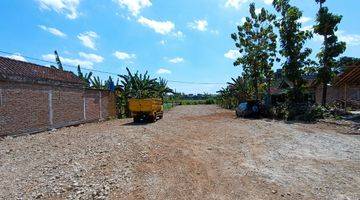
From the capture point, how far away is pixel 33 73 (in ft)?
93.7

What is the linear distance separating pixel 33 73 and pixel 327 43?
78.4 feet

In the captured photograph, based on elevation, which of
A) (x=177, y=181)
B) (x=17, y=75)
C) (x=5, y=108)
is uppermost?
(x=17, y=75)

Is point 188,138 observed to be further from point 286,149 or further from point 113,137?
point 286,149

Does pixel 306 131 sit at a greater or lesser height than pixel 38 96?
lesser

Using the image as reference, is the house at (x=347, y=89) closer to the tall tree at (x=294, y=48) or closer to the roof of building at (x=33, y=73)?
the tall tree at (x=294, y=48)

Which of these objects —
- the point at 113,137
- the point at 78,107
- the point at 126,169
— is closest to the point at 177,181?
the point at 126,169

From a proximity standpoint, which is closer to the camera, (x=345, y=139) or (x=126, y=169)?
(x=126, y=169)

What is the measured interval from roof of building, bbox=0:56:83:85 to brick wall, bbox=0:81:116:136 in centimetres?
213

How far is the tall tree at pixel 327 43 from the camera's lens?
101 feet

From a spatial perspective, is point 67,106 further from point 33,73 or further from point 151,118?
point 33,73

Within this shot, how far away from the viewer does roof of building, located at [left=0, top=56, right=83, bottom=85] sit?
82.2ft

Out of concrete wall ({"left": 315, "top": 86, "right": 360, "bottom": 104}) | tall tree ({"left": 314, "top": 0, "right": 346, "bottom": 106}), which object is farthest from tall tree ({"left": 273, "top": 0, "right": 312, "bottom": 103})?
concrete wall ({"left": 315, "top": 86, "right": 360, "bottom": 104})

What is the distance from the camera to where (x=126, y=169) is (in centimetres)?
1012

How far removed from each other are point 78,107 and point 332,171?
18.0 m
